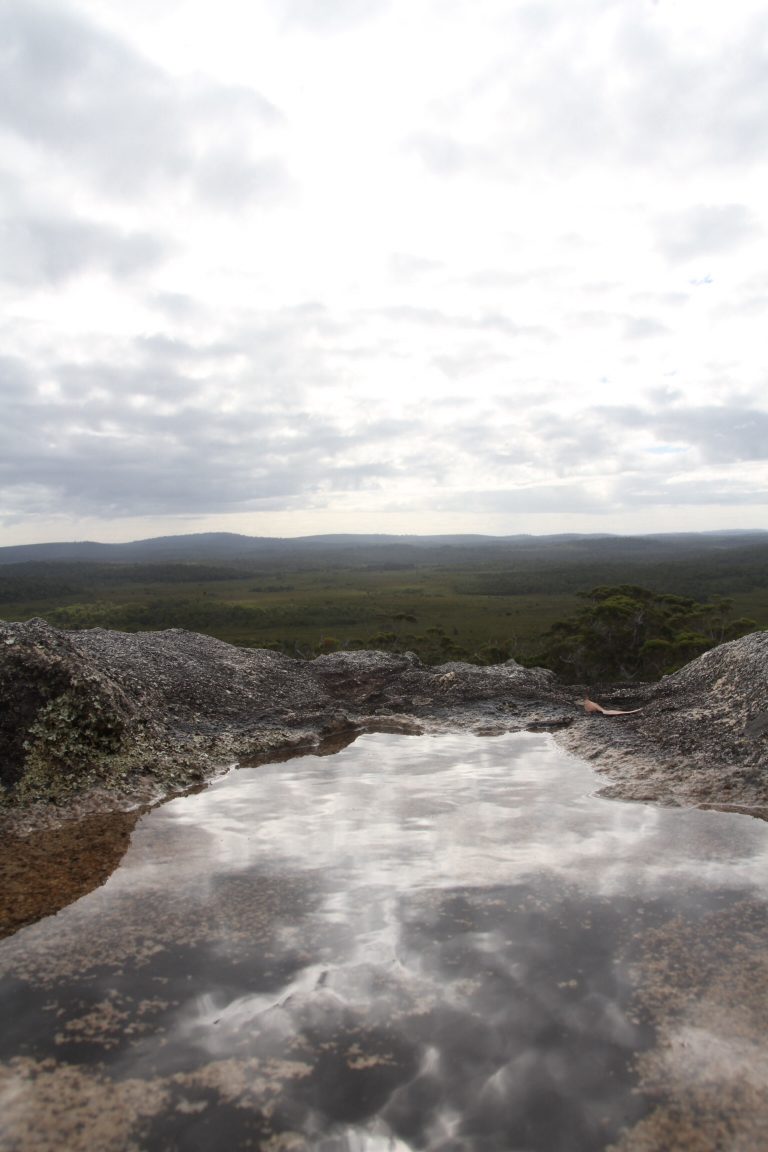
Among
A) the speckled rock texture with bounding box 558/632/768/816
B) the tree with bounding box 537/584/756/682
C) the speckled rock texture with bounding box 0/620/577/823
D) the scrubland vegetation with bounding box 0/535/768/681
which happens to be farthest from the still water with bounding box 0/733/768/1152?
the scrubland vegetation with bounding box 0/535/768/681

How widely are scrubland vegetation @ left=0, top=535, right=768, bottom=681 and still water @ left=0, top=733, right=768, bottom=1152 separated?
2322cm

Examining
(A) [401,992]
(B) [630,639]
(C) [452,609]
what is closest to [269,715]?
(A) [401,992]

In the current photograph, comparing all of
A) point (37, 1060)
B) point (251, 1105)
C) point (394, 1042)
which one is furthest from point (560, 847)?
point (37, 1060)

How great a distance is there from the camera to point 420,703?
1462 cm

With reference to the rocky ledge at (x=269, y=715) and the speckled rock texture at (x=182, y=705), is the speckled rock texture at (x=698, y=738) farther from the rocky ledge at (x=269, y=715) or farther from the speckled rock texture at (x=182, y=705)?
the speckled rock texture at (x=182, y=705)

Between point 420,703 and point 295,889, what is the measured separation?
26.8 feet

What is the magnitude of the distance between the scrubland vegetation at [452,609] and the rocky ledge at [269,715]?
16.0 meters

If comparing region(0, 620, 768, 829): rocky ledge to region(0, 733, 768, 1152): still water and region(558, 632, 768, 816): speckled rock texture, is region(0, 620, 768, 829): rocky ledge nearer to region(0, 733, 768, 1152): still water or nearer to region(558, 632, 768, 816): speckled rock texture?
region(558, 632, 768, 816): speckled rock texture

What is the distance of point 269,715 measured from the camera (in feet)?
43.7

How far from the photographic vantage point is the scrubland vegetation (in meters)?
32.1

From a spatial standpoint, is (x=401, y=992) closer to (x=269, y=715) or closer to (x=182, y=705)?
(x=269, y=715)

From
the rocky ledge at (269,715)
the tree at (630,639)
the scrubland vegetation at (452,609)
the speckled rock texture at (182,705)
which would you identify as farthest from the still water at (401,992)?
the scrubland vegetation at (452,609)

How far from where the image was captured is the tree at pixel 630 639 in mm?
29391

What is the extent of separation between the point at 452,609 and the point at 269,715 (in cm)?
6866
